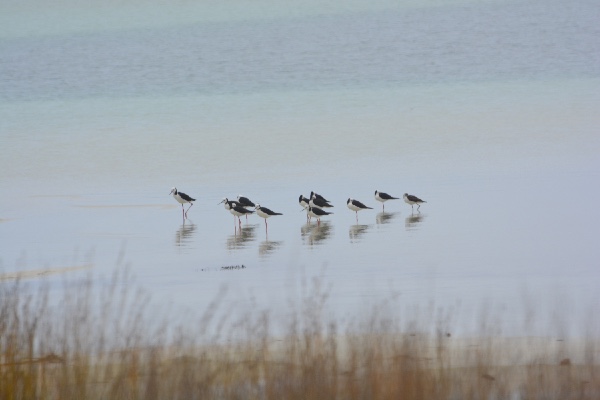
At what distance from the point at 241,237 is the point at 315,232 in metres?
1.18

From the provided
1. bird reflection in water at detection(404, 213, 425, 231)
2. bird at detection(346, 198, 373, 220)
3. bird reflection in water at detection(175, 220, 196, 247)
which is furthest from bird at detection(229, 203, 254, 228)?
bird reflection in water at detection(404, 213, 425, 231)

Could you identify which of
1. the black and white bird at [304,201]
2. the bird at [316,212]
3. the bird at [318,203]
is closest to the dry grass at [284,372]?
the bird at [316,212]

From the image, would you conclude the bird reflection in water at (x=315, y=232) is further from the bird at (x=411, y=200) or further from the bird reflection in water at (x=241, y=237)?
the bird at (x=411, y=200)

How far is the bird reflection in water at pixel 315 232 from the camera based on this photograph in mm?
20844

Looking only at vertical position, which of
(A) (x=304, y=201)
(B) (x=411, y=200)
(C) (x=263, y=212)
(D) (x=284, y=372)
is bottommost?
(D) (x=284, y=372)

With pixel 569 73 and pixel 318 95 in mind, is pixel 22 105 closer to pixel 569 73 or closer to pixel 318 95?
pixel 318 95

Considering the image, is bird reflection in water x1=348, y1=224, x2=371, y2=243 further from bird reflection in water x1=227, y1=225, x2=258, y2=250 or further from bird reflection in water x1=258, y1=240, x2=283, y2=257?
bird reflection in water x1=227, y1=225, x2=258, y2=250

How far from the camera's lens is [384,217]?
929 inches

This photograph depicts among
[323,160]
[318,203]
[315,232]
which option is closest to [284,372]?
[315,232]

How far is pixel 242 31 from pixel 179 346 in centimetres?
9712

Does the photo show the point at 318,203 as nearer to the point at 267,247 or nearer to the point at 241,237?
the point at 241,237

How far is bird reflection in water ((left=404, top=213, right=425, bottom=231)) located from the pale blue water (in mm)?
65

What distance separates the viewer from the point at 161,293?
16172 mm

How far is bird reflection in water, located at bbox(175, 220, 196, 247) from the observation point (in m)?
21.0
